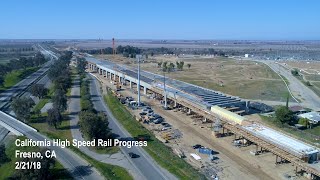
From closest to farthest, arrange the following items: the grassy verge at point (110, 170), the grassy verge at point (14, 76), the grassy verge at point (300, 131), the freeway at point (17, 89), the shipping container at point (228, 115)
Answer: the grassy verge at point (110, 170) → the grassy verge at point (300, 131) → the shipping container at point (228, 115) → the freeway at point (17, 89) → the grassy verge at point (14, 76)

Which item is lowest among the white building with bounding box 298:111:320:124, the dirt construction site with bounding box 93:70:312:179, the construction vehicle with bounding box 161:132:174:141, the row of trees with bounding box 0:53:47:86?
the dirt construction site with bounding box 93:70:312:179

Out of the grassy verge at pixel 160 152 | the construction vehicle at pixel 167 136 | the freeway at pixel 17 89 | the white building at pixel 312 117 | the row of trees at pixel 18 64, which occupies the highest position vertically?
the row of trees at pixel 18 64

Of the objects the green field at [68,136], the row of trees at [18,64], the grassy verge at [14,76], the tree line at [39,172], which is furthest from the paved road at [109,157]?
the row of trees at [18,64]

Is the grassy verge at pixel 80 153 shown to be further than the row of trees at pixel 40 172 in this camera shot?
Yes

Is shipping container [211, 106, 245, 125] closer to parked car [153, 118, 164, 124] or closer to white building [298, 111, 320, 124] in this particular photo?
parked car [153, 118, 164, 124]

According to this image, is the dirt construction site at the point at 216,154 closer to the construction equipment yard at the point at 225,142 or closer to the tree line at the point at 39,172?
the construction equipment yard at the point at 225,142

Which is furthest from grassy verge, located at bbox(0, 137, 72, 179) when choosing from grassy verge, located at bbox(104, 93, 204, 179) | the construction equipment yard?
the construction equipment yard

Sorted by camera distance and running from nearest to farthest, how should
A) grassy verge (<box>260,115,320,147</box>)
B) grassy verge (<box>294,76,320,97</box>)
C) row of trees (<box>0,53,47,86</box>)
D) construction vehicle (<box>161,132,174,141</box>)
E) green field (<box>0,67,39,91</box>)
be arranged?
grassy verge (<box>260,115,320,147</box>) → construction vehicle (<box>161,132,174,141</box>) → grassy verge (<box>294,76,320,97</box>) → green field (<box>0,67,39,91</box>) → row of trees (<box>0,53,47,86</box>)

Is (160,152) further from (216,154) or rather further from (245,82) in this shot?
(245,82)
